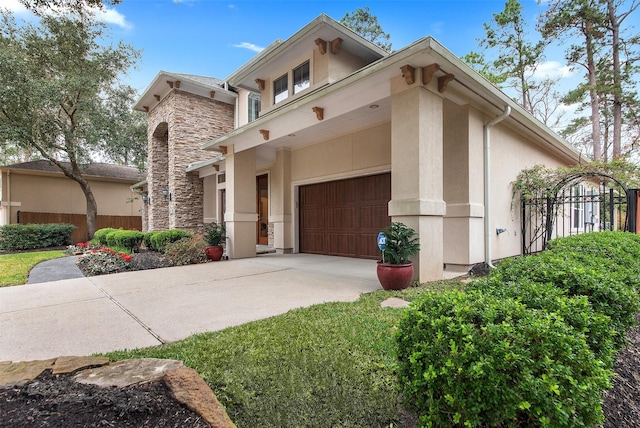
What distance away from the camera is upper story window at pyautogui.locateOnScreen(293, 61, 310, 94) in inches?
369

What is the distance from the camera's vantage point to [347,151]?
29.4 ft

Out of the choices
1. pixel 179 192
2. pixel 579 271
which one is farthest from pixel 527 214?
pixel 179 192

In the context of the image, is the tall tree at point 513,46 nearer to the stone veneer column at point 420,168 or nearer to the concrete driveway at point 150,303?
the stone veneer column at point 420,168

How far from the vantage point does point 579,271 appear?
2.34m

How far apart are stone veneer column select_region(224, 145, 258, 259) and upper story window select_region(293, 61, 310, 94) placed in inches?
96.0

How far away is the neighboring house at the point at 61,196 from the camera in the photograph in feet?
52.7

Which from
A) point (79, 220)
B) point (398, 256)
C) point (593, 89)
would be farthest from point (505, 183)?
point (79, 220)

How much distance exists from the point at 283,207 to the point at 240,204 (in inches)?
73.2

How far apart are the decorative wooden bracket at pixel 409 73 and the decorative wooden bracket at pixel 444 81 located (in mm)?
602

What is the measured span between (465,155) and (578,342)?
5.41 metres

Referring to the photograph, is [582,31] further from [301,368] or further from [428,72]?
[301,368]

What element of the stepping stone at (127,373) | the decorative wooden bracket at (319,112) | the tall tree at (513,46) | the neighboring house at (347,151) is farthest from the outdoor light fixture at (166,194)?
the tall tree at (513,46)

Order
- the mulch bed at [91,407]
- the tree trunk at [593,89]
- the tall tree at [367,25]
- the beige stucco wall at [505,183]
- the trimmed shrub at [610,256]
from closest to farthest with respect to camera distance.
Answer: the mulch bed at [91,407] < the trimmed shrub at [610,256] < the beige stucco wall at [505,183] < the tree trunk at [593,89] < the tall tree at [367,25]

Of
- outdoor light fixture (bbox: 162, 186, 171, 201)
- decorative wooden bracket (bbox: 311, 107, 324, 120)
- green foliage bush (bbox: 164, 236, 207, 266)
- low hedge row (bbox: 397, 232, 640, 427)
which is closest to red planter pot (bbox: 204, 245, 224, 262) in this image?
green foliage bush (bbox: 164, 236, 207, 266)
